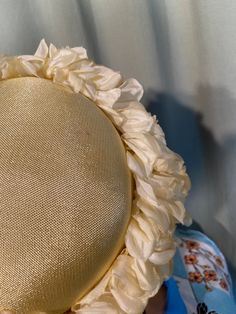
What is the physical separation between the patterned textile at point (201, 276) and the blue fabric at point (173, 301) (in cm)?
2

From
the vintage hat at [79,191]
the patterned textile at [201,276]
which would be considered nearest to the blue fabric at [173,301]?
the patterned textile at [201,276]

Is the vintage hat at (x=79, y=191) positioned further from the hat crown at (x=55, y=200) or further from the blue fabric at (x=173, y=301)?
the blue fabric at (x=173, y=301)

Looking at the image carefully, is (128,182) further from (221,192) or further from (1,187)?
(221,192)

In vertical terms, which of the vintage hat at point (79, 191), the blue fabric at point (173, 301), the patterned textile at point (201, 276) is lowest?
the patterned textile at point (201, 276)

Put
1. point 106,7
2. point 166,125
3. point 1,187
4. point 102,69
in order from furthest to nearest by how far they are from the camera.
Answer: point 166,125 → point 106,7 → point 102,69 → point 1,187

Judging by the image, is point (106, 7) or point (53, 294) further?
point (106, 7)

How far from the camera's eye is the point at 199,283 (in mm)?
827

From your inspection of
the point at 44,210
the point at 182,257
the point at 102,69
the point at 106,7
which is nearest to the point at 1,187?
the point at 44,210

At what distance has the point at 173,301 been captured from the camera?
74cm

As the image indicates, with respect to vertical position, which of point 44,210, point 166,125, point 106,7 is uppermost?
point 106,7

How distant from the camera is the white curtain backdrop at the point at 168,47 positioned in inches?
28.3

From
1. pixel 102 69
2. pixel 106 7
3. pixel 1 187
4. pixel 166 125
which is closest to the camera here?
pixel 1 187

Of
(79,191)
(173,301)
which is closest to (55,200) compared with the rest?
(79,191)

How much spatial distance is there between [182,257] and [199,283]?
0.06 meters
